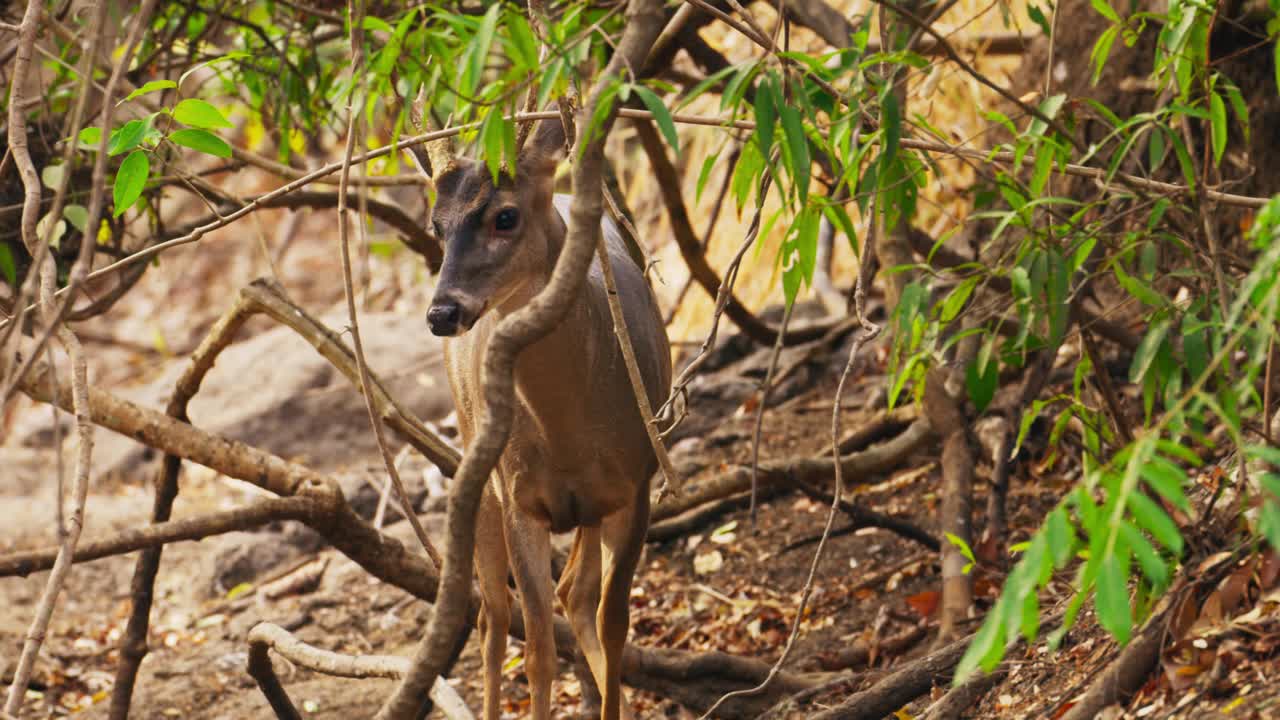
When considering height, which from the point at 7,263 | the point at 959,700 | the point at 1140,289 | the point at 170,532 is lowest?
the point at 959,700

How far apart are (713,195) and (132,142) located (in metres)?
5.78

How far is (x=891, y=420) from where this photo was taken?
6152 millimetres

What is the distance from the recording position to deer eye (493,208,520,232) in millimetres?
3846

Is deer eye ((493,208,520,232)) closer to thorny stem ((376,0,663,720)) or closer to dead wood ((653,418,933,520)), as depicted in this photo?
thorny stem ((376,0,663,720))

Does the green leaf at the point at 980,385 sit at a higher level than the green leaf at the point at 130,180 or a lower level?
lower

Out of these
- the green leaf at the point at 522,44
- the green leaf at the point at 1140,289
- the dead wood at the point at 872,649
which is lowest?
the green leaf at the point at 1140,289

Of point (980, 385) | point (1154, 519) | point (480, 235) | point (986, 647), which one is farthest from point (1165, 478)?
point (480, 235)

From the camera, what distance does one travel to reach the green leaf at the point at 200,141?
300cm

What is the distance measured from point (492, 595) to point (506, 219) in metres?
1.22

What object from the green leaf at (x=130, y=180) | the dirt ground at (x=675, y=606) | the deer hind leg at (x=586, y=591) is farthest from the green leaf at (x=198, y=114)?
the dirt ground at (x=675, y=606)

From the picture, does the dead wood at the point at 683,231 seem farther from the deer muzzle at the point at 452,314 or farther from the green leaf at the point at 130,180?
Answer: the green leaf at the point at 130,180

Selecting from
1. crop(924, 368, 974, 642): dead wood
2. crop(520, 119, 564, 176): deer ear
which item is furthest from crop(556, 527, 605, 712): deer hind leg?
crop(520, 119, 564, 176): deer ear

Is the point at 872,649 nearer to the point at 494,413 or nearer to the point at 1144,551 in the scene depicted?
the point at 494,413

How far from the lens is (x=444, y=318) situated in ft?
11.8
